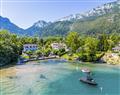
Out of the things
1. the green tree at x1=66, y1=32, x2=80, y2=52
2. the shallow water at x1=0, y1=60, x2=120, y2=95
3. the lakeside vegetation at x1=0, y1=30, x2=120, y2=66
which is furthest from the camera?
the green tree at x1=66, y1=32, x2=80, y2=52

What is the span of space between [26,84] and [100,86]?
1456 cm

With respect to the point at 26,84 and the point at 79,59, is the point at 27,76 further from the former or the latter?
the point at 79,59

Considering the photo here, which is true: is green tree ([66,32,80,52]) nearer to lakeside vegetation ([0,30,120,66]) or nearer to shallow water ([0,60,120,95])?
lakeside vegetation ([0,30,120,66])

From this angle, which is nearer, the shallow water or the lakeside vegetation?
the shallow water

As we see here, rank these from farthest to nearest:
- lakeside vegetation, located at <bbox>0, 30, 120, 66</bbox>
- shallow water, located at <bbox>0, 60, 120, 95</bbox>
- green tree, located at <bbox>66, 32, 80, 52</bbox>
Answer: green tree, located at <bbox>66, 32, 80, 52</bbox>, lakeside vegetation, located at <bbox>0, 30, 120, 66</bbox>, shallow water, located at <bbox>0, 60, 120, 95</bbox>

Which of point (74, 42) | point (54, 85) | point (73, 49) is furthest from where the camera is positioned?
point (74, 42)

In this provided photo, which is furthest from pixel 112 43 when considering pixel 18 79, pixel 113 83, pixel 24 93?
pixel 24 93

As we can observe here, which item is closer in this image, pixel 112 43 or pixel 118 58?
pixel 118 58

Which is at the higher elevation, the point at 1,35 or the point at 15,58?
the point at 1,35

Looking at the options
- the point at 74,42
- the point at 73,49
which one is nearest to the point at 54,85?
the point at 73,49

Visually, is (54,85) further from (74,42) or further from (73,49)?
(74,42)

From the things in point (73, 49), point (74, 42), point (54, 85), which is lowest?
point (54, 85)

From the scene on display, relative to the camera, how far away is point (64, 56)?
330ft

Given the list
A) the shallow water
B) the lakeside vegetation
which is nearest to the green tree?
the lakeside vegetation
